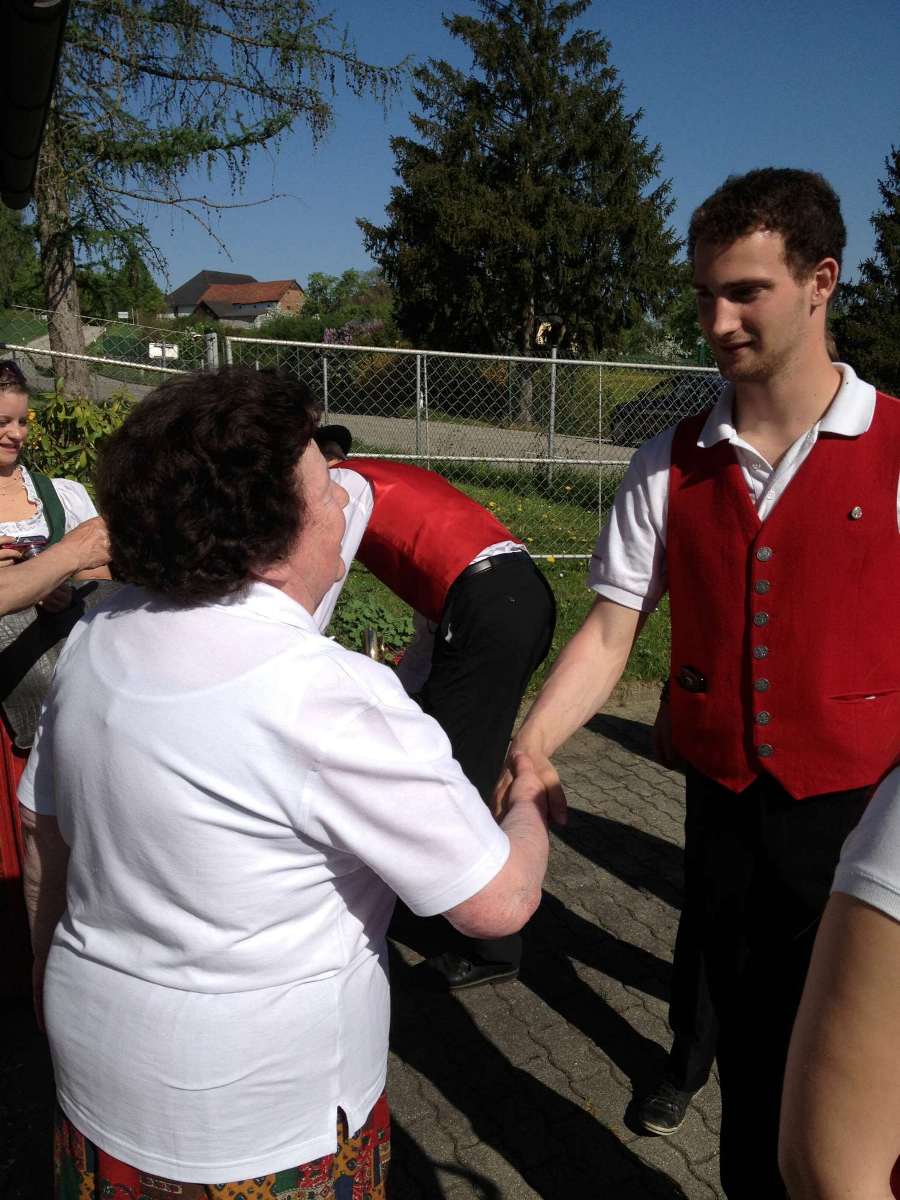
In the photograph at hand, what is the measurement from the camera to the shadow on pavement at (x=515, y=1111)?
2.46 m

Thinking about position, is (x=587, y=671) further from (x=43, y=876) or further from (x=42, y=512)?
(x=42, y=512)

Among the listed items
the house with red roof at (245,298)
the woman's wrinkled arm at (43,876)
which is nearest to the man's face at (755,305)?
the woman's wrinkled arm at (43,876)

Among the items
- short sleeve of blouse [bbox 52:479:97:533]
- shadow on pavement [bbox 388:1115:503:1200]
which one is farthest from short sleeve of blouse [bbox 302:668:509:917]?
short sleeve of blouse [bbox 52:479:97:533]

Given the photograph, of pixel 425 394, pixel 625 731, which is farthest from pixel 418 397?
pixel 625 731

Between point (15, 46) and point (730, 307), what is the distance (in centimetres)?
211

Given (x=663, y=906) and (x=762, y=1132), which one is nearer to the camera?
(x=762, y=1132)

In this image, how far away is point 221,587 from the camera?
129 centimetres

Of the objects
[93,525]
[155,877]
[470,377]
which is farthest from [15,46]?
[470,377]

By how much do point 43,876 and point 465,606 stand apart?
1761 mm

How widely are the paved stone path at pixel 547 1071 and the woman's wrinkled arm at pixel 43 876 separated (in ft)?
4.25

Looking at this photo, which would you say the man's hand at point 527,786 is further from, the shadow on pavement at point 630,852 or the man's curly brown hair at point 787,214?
the shadow on pavement at point 630,852

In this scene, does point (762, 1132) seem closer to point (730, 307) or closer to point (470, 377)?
point (730, 307)

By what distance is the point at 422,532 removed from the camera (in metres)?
3.15

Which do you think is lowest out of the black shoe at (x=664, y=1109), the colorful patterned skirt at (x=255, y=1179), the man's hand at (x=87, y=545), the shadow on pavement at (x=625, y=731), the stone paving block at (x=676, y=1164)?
the stone paving block at (x=676, y=1164)
